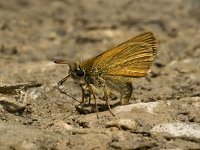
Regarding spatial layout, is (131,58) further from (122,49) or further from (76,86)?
(76,86)

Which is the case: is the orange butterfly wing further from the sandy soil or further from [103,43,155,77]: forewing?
the sandy soil

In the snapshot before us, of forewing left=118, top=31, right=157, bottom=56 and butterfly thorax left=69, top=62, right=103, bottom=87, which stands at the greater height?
forewing left=118, top=31, right=157, bottom=56

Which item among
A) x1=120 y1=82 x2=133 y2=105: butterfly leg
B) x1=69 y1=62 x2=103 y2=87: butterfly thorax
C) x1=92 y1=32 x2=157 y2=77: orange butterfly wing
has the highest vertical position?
x1=92 y1=32 x2=157 y2=77: orange butterfly wing

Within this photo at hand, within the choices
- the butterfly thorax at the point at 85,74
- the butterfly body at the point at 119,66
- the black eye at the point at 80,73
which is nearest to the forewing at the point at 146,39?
the butterfly body at the point at 119,66

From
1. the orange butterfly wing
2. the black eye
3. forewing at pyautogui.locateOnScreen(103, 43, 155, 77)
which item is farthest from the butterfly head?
forewing at pyautogui.locateOnScreen(103, 43, 155, 77)

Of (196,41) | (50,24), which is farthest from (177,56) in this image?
(50,24)

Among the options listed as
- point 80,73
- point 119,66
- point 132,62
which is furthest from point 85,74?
point 132,62

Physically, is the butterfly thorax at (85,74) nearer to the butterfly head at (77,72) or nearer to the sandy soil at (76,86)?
the butterfly head at (77,72)
